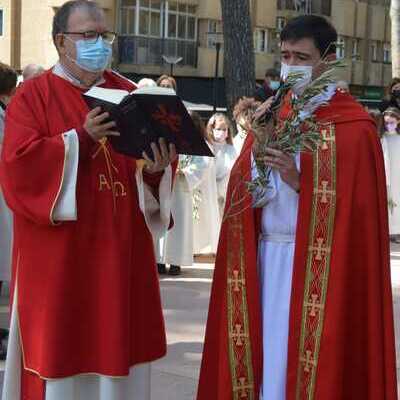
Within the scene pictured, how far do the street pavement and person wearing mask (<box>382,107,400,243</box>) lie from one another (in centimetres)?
204

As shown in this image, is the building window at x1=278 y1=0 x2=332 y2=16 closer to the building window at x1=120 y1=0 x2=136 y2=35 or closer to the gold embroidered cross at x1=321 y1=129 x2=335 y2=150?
the building window at x1=120 y1=0 x2=136 y2=35

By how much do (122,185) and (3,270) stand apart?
2.98 metres

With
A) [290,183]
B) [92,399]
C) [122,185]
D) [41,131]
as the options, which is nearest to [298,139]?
[290,183]

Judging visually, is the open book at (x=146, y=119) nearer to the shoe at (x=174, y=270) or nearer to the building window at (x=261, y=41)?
the shoe at (x=174, y=270)

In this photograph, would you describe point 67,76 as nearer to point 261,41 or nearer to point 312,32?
point 312,32

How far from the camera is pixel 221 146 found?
1123 cm

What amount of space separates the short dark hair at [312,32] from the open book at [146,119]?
62 centimetres

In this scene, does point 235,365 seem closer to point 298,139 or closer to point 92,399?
point 92,399

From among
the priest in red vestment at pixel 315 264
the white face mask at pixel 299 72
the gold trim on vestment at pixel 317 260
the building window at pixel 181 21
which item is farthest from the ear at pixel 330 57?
the building window at pixel 181 21

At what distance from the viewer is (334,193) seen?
406 cm

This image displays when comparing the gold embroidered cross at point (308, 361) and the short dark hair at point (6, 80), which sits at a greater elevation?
the short dark hair at point (6, 80)

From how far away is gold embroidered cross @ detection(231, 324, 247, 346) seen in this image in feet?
14.1

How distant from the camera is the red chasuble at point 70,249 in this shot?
13.0 feet

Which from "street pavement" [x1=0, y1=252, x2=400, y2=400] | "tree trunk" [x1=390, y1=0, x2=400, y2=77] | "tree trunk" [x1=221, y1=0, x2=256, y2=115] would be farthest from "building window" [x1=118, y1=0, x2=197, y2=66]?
"street pavement" [x1=0, y1=252, x2=400, y2=400]
